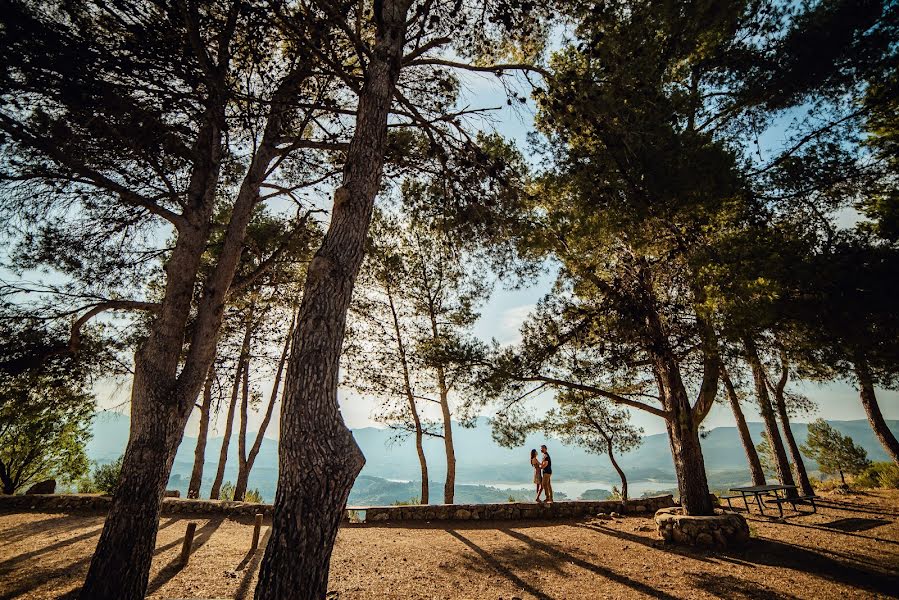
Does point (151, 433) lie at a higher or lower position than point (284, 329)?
lower

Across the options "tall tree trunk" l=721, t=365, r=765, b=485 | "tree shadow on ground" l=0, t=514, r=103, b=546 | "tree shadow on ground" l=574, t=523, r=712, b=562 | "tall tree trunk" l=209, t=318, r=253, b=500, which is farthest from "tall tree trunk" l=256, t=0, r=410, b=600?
→ "tall tree trunk" l=721, t=365, r=765, b=485

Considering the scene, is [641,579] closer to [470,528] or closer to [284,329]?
[470,528]

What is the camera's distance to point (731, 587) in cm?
482

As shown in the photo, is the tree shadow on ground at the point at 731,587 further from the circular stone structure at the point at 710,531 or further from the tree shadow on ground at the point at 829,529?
the tree shadow on ground at the point at 829,529

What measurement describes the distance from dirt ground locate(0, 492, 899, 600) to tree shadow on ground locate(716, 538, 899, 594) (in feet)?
0.05

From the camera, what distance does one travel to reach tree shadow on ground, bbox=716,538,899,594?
15.0 ft

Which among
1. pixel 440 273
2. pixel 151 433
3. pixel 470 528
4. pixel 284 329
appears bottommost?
pixel 470 528

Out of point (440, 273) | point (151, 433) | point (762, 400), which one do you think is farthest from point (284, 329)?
point (762, 400)

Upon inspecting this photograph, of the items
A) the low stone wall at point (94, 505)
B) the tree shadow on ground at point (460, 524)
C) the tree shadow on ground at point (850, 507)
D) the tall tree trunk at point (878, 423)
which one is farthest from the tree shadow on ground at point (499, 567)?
the tall tree trunk at point (878, 423)

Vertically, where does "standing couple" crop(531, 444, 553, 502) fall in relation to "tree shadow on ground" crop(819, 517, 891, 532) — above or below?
above

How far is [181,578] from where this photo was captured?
546cm

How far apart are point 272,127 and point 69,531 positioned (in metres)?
10.1

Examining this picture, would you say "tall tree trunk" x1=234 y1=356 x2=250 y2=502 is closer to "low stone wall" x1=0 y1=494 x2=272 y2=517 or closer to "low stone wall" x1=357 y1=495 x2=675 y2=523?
"low stone wall" x1=0 y1=494 x2=272 y2=517

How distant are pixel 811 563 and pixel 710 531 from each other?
1453 mm
